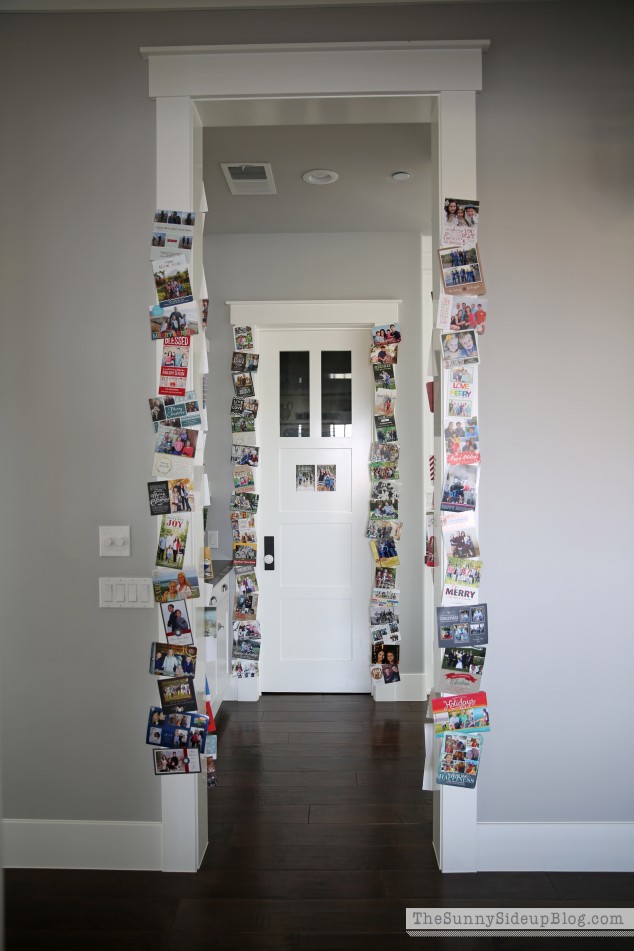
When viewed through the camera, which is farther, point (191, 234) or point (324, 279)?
point (324, 279)

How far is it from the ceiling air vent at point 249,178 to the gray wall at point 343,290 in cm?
65

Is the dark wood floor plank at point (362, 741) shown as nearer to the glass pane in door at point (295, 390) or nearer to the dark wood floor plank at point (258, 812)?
the dark wood floor plank at point (258, 812)

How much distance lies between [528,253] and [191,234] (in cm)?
121

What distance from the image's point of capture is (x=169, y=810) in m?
2.27

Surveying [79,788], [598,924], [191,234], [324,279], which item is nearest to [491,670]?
[598,924]

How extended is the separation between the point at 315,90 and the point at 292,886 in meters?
2.76

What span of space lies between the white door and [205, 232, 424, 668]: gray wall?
0.25 meters

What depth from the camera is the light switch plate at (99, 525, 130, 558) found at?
2338mm

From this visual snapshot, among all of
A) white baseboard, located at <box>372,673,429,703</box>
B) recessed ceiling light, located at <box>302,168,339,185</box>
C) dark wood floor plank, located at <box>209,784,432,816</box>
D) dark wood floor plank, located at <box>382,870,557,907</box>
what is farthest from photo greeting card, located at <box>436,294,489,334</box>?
white baseboard, located at <box>372,673,429,703</box>

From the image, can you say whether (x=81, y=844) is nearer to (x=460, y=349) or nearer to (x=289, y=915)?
(x=289, y=915)

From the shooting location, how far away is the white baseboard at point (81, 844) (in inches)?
90.5

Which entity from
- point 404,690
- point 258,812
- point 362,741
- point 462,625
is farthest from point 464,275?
point 404,690

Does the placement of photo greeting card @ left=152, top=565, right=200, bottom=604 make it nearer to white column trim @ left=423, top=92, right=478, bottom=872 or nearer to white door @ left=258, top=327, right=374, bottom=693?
white column trim @ left=423, top=92, right=478, bottom=872

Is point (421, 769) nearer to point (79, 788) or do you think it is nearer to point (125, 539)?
point (79, 788)
